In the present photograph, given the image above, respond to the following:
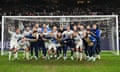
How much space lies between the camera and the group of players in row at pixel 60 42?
72.2 feet

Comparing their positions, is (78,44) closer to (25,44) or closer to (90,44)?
(90,44)

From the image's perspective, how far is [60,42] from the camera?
73.4 ft

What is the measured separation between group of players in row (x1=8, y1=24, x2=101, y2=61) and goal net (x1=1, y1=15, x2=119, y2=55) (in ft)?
14.2

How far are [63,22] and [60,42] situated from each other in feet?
17.9

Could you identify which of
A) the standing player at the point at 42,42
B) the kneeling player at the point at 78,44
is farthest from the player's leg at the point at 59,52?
the kneeling player at the point at 78,44

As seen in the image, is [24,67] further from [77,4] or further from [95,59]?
[77,4]

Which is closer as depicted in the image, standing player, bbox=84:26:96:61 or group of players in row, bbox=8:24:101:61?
standing player, bbox=84:26:96:61

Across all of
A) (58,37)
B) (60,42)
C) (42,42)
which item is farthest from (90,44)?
(42,42)

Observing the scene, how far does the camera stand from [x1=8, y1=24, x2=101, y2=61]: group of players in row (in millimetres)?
22000

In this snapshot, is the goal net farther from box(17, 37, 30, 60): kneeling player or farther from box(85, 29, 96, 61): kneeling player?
box(85, 29, 96, 61): kneeling player

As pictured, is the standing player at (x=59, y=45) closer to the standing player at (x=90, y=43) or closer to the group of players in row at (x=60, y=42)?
the group of players in row at (x=60, y=42)

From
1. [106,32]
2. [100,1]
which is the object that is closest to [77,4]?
[100,1]

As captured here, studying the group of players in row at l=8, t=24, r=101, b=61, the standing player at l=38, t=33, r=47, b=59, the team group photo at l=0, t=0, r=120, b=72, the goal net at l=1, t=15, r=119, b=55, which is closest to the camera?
the team group photo at l=0, t=0, r=120, b=72

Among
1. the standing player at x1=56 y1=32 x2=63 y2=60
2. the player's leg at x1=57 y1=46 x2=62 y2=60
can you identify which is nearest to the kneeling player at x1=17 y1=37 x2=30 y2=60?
the standing player at x1=56 y1=32 x2=63 y2=60
